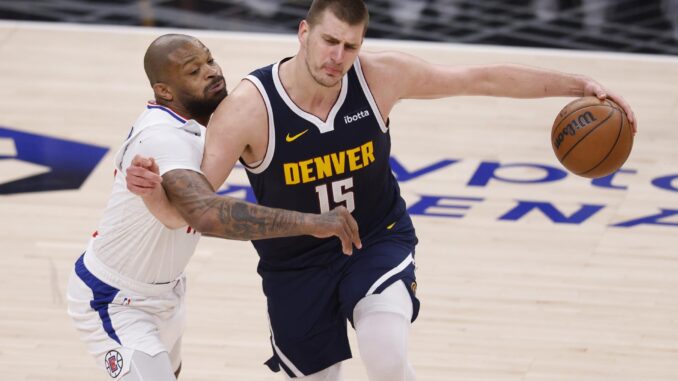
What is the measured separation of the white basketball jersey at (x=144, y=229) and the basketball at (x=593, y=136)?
1502 millimetres

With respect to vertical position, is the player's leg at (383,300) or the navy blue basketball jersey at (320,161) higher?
the navy blue basketball jersey at (320,161)

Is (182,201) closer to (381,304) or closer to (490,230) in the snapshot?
(381,304)

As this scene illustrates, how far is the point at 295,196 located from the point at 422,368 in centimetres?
162

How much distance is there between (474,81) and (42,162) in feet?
14.1

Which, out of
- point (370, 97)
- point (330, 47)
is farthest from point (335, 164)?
point (330, 47)

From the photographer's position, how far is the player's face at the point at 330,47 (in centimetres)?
438

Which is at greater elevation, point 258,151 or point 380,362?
point 258,151

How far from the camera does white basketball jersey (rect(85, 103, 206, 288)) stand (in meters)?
4.34

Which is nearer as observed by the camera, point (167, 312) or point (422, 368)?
point (167, 312)

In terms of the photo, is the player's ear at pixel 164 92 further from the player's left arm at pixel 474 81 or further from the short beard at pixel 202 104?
the player's left arm at pixel 474 81

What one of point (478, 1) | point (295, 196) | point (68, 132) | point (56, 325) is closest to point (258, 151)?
point (295, 196)

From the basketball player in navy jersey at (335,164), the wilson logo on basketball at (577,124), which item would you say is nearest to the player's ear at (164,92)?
the basketball player in navy jersey at (335,164)

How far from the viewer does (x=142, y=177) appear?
409 centimetres

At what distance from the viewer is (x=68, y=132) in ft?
28.9
